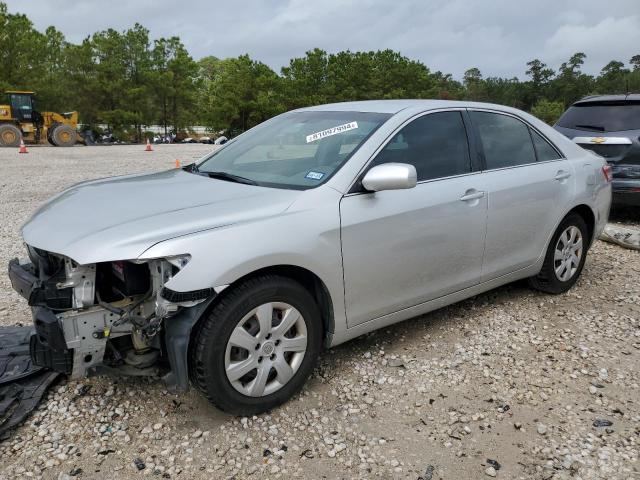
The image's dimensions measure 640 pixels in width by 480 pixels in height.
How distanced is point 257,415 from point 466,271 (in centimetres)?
176

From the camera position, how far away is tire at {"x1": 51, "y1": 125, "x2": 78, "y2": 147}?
87.7 ft

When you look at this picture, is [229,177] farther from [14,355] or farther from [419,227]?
[14,355]

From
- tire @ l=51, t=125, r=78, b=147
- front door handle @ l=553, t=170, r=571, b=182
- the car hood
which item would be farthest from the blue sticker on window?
tire @ l=51, t=125, r=78, b=147

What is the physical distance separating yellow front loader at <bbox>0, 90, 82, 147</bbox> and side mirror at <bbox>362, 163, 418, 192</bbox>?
25.9m

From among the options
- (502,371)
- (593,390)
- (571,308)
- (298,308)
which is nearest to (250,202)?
(298,308)

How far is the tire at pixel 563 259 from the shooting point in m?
4.58

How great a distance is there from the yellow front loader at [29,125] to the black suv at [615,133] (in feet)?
79.6

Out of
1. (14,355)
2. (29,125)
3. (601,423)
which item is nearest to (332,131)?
(601,423)

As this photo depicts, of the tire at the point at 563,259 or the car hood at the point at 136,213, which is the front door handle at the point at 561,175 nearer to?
the tire at the point at 563,259

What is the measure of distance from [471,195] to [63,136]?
89.4ft

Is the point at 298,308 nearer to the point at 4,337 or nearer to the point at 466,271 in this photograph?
the point at 466,271

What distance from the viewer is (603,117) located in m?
7.59

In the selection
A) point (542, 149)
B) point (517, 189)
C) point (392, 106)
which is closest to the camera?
point (392, 106)

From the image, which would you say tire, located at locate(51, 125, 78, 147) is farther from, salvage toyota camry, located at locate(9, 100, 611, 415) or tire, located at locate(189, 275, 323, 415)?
tire, located at locate(189, 275, 323, 415)
